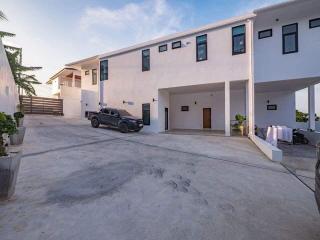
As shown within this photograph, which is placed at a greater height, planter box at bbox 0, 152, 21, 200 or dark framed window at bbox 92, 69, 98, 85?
dark framed window at bbox 92, 69, 98, 85

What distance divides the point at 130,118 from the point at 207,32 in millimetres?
8316

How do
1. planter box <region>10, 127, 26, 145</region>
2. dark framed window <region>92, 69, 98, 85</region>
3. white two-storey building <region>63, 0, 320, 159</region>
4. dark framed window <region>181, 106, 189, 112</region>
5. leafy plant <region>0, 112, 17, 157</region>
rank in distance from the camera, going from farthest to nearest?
dark framed window <region>92, 69, 98, 85</region>, dark framed window <region>181, 106, 189, 112</region>, white two-storey building <region>63, 0, 320, 159</region>, planter box <region>10, 127, 26, 145</region>, leafy plant <region>0, 112, 17, 157</region>

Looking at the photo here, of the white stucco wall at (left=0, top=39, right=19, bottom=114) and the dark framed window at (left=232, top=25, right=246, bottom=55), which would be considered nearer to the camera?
the white stucco wall at (left=0, top=39, right=19, bottom=114)

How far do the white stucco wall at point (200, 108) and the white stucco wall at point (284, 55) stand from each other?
4057 millimetres

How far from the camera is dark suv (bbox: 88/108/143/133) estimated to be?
13.0m

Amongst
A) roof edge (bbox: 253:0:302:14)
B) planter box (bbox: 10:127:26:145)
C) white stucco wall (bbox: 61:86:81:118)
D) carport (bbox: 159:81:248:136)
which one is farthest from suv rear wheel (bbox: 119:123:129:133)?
white stucco wall (bbox: 61:86:81:118)

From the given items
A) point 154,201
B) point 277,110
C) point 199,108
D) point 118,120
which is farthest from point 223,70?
point 154,201

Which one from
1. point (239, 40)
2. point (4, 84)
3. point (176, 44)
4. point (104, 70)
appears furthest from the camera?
point (104, 70)

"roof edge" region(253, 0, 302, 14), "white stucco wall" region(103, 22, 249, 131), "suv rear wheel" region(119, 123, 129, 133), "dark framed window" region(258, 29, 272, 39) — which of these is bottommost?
"suv rear wheel" region(119, 123, 129, 133)

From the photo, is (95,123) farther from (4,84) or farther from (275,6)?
(275,6)

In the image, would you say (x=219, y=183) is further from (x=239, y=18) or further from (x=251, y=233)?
(x=239, y=18)

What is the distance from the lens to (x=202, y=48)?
43.0ft

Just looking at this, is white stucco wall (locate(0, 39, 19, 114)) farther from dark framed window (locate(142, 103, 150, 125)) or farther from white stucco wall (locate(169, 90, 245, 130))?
white stucco wall (locate(169, 90, 245, 130))

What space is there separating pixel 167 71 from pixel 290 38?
8.35m
